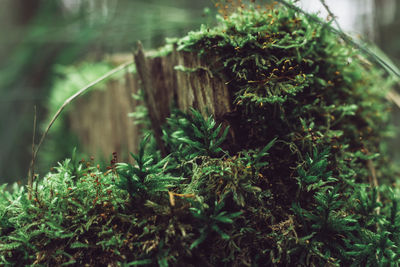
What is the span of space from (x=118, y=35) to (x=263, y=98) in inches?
104

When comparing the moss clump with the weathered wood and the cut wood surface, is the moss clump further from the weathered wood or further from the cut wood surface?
the weathered wood

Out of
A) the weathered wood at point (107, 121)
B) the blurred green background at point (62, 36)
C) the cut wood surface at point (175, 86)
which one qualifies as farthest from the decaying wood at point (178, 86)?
the blurred green background at point (62, 36)

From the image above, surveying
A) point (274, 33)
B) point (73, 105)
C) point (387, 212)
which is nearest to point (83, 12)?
point (73, 105)

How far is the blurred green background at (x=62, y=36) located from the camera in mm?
2992

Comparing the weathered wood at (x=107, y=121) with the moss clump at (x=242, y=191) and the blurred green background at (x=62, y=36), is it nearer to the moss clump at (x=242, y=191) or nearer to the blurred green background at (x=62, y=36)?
the blurred green background at (x=62, y=36)

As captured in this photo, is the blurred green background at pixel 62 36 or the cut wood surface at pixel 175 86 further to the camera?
the blurred green background at pixel 62 36

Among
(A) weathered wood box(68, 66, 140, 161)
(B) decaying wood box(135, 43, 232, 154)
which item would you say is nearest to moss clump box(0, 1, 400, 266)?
(B) decaying wood box(135, 43, 232, 154)

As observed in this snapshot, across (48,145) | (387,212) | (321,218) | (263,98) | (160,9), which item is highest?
(160,9)

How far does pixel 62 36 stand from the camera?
374cm

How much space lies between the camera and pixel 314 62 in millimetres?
1416

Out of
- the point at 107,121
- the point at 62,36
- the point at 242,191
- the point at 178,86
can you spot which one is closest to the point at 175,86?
the point at 178,86

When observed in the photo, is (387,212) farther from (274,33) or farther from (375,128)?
(274,33)

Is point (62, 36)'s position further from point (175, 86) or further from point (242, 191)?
point (242, 191)

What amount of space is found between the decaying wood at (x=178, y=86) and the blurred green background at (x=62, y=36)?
927 millimetres
